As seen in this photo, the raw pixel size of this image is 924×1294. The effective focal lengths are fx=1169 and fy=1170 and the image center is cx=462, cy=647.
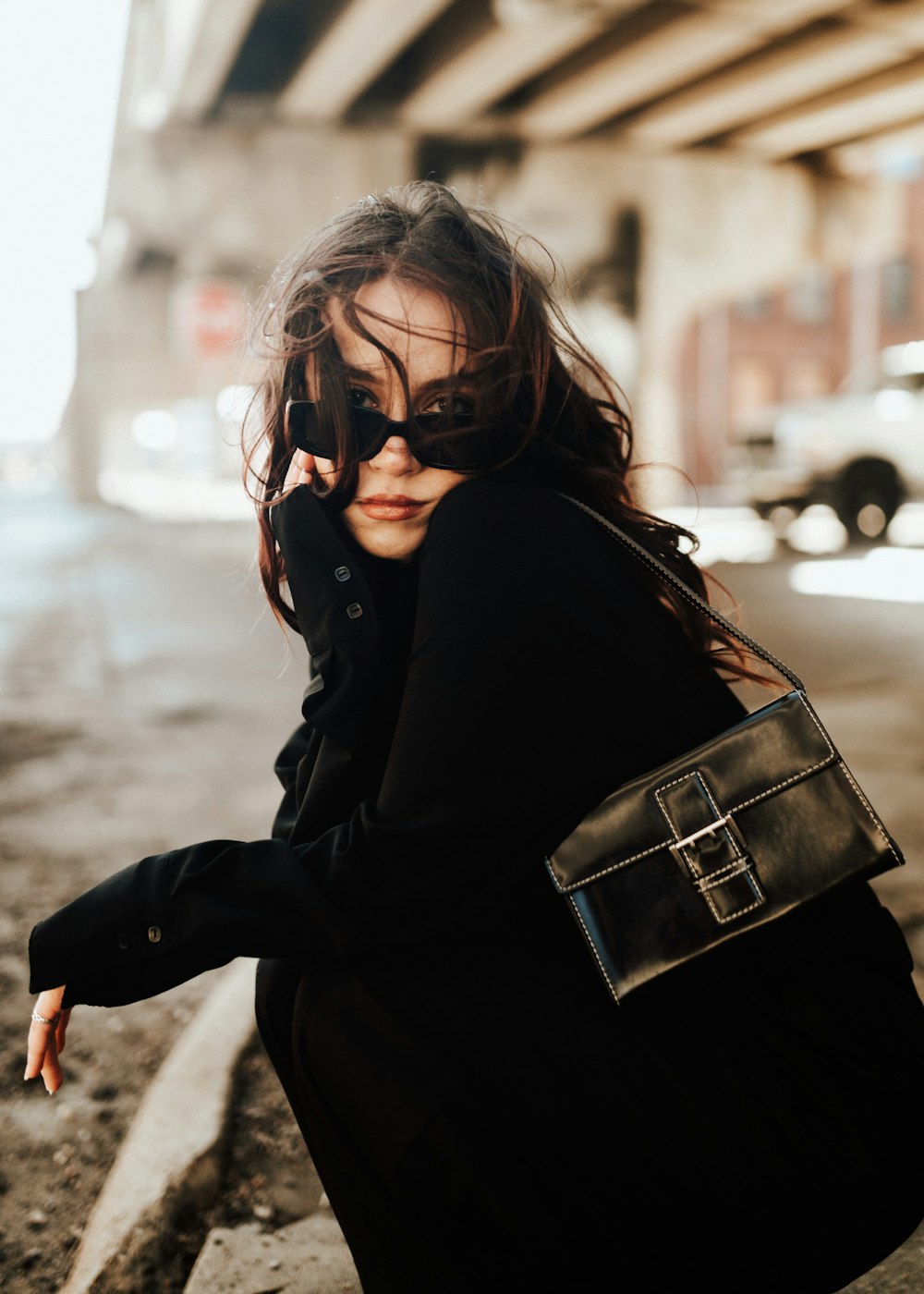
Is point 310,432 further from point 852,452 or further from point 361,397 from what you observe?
point 852,452

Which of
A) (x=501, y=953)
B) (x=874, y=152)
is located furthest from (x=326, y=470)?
(x=874, y=152)

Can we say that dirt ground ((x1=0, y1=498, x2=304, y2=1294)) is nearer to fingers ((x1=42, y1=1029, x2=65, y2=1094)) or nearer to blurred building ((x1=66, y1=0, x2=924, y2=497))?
fingers ((x1=42, y1=1029, x2=65, y2=1094))

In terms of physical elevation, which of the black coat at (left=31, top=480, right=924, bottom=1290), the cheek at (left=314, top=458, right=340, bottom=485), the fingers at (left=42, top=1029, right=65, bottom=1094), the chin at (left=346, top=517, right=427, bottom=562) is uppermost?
the cheek at (left=314, top=458, right=340, bottom=485)

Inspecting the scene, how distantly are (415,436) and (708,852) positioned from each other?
2.30 ft

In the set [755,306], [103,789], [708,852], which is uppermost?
[755,306]

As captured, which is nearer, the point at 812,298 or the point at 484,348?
the point at 484,348

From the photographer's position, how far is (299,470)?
1773 mm

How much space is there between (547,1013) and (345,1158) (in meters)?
0.30

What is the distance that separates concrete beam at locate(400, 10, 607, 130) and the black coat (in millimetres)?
9093

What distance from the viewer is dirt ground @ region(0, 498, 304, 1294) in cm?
209

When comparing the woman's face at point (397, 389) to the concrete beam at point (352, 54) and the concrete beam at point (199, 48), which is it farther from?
the concrete beam at point (199, 48)

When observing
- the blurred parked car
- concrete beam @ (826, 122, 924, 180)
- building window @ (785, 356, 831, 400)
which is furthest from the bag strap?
building window @ (785, 356, 831, 400)

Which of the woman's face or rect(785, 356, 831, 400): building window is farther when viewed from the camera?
rect(785, 356, 831, 400): building window

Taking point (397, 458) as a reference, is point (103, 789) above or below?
below
